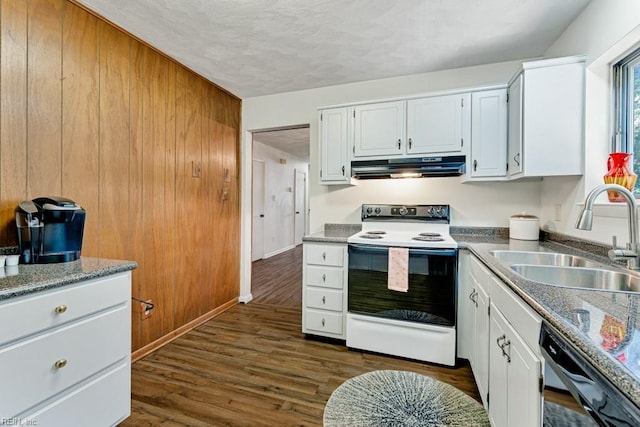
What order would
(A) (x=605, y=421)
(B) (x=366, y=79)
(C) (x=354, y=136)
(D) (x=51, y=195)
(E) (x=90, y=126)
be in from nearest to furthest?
(A) (x=605, y=421), (D) (x=51, y=195), (E) (x=90, y=126), (C) (x=354, y=136), (B) (x=366, y=79)

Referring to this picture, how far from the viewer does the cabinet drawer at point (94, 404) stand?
3.87ft

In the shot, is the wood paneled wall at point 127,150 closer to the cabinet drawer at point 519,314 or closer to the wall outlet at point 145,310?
the wall outlet at point 145,310

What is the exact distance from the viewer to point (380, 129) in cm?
263

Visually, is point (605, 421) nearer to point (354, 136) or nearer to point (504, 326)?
point (504, 326)

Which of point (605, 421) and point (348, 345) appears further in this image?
point (348, 345)

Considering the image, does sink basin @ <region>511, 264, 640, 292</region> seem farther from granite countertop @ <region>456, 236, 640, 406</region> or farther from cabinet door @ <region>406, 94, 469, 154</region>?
cabinet door @ <region>406, 94, 469, 154</region>

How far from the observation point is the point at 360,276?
235cm

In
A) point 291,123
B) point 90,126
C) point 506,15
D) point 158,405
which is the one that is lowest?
point 158,405

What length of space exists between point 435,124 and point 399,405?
215cm

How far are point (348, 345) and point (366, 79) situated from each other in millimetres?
2569

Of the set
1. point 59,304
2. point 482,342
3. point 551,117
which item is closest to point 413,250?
point 482,342

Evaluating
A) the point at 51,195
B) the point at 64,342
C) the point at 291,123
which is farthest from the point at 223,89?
the point at 64,342

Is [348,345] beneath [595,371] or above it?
beneath

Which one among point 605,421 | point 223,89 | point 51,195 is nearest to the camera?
point 605,421
